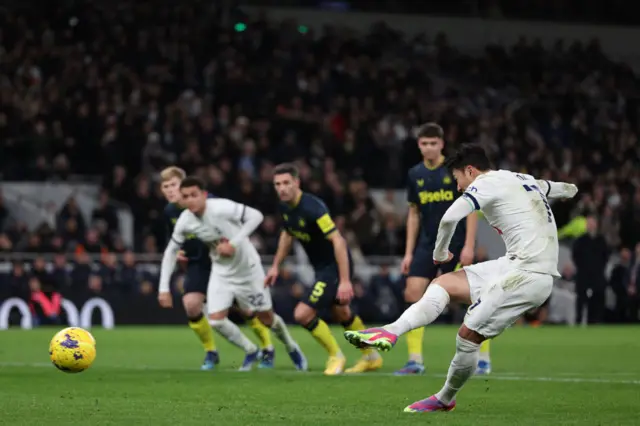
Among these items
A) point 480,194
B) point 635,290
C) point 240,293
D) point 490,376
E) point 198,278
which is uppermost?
point 480,194

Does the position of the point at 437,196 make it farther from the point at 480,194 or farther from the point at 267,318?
the point at 480,194

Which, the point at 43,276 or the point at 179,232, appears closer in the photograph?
the point at 179,232

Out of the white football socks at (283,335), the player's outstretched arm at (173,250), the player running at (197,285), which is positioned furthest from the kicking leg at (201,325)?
the white football socks at (283,335)

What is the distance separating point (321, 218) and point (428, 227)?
1.10 metres

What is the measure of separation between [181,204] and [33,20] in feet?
47.5

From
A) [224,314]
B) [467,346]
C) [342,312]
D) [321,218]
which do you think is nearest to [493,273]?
[467,346]

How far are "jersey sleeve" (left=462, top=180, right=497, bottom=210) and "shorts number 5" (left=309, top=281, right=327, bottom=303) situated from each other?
486 cm

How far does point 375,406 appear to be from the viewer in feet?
30.9

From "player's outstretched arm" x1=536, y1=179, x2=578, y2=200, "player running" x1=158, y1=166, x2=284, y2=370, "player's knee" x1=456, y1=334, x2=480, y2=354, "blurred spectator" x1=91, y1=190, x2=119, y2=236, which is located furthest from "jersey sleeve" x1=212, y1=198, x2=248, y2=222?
"blurred spectator" x1=91, y1=190, x2=119, y2=236

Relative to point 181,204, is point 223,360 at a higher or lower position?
lower

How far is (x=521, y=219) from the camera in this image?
8906 mm

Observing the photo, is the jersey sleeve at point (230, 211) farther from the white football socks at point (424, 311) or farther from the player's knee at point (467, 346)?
the player's knee at point (467, 346)

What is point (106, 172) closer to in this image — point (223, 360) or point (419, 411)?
point (223, 360)

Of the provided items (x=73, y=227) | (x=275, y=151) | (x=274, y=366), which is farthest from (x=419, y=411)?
(x=275, y=151)
